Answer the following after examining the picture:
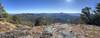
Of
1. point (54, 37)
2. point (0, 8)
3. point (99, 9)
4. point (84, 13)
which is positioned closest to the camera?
point (54, 37)

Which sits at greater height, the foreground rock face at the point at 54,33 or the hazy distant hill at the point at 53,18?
the foreground rock face at the point at 54,33

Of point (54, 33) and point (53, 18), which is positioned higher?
point (54, 33)

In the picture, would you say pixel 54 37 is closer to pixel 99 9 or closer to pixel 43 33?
pixel 43 33

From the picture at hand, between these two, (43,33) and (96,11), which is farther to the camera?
(96,11)

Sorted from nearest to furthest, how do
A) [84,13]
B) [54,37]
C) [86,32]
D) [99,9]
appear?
[54,37] < [86,32] < [99,9] < [84,13]

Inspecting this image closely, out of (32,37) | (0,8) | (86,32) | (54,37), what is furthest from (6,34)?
(0,8)

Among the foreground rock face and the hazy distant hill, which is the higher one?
the foreground rock face

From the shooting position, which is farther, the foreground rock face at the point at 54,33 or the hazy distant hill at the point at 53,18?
the hazy distant hill at the point at 53,18

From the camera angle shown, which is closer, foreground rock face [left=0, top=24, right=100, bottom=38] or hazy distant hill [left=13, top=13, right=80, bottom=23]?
foreground rock face [left=0, top=24, right=100, bottom=38]

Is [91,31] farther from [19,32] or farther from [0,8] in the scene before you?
[0,8]

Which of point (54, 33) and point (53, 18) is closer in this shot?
point (54, 33)
